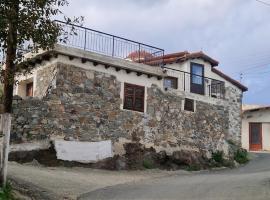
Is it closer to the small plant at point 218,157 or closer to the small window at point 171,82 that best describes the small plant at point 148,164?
the small plant at point 218,157

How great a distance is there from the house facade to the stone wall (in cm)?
928

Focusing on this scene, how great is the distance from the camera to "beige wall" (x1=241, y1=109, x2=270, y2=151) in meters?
38.8

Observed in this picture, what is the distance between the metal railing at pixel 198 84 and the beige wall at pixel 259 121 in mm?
6744

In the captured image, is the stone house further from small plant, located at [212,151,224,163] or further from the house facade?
the house facade

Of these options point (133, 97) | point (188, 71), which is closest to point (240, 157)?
point (188, 71)

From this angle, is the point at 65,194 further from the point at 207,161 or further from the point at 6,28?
the point at 207,161

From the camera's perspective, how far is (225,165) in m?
29.0

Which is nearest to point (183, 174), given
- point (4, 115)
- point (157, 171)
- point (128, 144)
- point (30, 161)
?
point (157, 171)

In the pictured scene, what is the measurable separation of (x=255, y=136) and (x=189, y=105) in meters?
11.9

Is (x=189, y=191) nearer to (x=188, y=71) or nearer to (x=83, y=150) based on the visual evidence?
(x=83, y=150)

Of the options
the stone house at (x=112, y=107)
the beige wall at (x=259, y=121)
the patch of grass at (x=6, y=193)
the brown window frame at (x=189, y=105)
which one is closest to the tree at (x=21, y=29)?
the patch of grass at (x=6, y=193)

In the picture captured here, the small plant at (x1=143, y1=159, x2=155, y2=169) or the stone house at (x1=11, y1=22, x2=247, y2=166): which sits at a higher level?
the stone house at (x1=11, y1=22, x2=247, y2=166)

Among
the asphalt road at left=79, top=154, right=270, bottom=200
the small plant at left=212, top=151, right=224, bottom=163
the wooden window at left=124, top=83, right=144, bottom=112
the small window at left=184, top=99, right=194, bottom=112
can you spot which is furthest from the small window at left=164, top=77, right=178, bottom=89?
the asphalt road at left=79, top=154, right=270, bottom=200

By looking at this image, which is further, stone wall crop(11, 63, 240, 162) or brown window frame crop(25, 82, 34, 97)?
brown window frame crop(25, 82, 34, 97)
